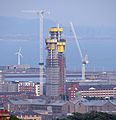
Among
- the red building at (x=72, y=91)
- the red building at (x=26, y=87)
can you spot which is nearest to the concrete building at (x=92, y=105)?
the red building at (x=72, y=91)


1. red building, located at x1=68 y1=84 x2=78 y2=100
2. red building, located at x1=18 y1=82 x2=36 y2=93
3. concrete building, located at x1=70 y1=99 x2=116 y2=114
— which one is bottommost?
concrete building, located at x1=70 y1=99 x2=116 y2=114

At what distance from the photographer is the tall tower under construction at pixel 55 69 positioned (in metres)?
66.6

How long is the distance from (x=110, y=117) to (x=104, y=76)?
47.0 meters

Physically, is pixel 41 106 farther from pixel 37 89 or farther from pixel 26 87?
pixel 26 87

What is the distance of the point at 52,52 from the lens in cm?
6900

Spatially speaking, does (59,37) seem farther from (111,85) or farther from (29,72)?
(29,72)

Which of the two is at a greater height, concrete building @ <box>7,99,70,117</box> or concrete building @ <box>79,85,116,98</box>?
concrete building @ <box>79,85,116,98</box>

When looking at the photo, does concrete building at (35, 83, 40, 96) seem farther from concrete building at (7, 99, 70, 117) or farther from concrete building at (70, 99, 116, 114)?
concrete building at (70, 99, 116, 114)

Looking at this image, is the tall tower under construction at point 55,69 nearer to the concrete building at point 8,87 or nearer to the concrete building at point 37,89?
the concrete building at point 37,89

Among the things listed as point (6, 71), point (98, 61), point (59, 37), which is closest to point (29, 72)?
point (6, 71)

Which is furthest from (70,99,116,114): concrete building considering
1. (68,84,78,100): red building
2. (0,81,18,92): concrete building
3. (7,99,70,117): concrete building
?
(0,81,18,92): concrete building

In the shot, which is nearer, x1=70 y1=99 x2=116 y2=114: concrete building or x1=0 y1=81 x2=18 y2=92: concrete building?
x1=70 y1=99 x2=116 y2=114: concrete building

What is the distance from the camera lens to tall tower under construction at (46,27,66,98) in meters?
66.6

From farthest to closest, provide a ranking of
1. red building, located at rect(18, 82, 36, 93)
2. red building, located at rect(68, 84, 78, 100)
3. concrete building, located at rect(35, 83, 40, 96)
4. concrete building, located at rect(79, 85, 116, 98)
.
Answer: red building, located at rect(18, 82, 36, 93)
concrete building, located at rect(35, 83, 40, 96)
concrete building, located at rect(79, 85, 116, 98)
red building, located at rect(68, 84, 78, 100)
